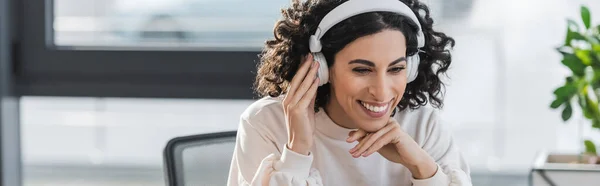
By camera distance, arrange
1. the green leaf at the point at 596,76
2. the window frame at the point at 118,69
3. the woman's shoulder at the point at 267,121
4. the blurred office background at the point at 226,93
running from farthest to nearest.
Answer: the window frame at the point at 118,69
the blurred office background at the point at 226,93
the green leaf at the point at 596,76
the woman's shoulder at the point at 267,121

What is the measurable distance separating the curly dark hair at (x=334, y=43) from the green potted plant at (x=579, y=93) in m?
0.56

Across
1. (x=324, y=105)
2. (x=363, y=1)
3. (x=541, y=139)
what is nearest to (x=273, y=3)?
(x=541, y=139)

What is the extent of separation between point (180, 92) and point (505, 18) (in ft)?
3.04

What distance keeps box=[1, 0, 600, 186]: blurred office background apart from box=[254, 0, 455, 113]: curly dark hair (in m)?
0.84

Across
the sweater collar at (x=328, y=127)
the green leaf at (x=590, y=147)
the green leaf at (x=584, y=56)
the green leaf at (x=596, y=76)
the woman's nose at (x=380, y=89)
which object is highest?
the green leaf at (x=584, y=56)

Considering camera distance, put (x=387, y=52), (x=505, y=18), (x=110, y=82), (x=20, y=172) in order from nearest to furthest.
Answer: (x=387, y=52) → (x=505, y=18) → (x=110, y=82) → (x=20, y=172)

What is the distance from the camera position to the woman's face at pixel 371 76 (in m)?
1.33

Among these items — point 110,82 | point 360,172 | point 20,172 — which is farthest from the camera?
point 20,172

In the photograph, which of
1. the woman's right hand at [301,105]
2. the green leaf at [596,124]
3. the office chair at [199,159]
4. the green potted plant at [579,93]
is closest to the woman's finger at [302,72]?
the woman's right hand at [301,105]

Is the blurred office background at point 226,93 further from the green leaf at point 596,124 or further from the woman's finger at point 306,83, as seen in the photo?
the woman's finger at point 306,83

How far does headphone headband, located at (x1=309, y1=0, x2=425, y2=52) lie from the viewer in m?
1.32

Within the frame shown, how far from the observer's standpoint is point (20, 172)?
2.68 m

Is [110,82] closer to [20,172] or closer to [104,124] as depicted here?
[104,124]

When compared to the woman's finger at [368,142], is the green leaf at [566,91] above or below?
above
